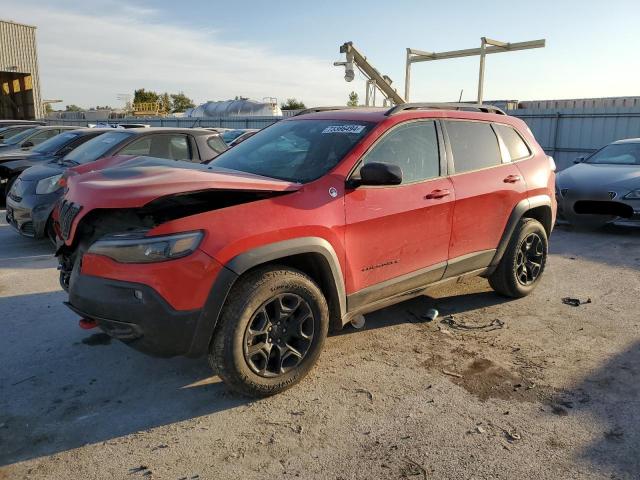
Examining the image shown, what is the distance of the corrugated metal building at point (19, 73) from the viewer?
108 ft

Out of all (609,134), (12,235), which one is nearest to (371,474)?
(12,235)

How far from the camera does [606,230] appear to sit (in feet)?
28.1

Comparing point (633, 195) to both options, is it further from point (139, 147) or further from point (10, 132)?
point (10, 132)

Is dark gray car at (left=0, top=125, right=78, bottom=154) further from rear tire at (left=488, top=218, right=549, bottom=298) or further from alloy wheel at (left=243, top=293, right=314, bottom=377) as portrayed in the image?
rear tire at (left=488, top=218, right=549, bottom=298)

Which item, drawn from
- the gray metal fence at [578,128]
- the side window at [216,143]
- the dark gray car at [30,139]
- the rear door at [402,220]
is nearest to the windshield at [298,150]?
the rear door at [402,220]

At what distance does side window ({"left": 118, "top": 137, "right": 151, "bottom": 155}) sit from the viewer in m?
7.27

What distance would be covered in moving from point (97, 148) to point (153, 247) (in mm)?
5379

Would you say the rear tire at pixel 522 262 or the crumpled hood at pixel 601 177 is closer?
the rear tire at pixel 522 262

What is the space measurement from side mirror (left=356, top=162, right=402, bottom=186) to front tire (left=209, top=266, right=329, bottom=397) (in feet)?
2.47

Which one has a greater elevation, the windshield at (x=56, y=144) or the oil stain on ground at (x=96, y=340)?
the windshield at (x=56, y=144)

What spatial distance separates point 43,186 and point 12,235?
168cm

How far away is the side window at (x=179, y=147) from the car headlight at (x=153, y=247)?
4.97 metres

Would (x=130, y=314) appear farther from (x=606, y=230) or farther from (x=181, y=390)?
(x=606, y=230)

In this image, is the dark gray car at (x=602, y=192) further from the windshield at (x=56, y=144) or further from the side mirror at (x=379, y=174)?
the windshield at (x=56, y=144)
